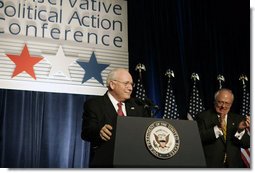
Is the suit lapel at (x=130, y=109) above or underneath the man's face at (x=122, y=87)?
underneath

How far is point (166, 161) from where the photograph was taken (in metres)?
2.18

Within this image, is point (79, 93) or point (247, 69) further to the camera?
point (247, 69)

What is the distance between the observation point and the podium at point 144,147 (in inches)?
82.5

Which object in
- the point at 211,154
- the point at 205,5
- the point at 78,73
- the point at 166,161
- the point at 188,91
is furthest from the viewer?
the point at 205,5

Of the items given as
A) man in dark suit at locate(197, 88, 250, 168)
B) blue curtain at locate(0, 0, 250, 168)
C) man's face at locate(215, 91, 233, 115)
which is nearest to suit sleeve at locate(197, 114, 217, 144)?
man in dark suit at locate(197, 88, 250, 168)

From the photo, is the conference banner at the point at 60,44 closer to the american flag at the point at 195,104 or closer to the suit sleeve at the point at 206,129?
the american flag at the point at 195,104

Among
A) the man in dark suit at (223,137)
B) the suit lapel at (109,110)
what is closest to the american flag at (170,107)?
the man in dark suit at (223,137)

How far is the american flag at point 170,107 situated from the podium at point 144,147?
2928mm

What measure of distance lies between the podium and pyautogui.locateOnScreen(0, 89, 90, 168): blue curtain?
2851 millimetres

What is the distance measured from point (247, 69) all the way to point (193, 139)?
388 centimetres

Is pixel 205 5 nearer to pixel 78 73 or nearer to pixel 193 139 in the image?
pixel 78 73

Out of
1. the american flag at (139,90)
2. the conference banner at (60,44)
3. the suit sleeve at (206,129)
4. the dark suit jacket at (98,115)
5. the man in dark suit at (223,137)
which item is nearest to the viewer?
the dark suit jacket at (98,115)

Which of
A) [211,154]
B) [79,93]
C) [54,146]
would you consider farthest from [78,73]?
[211,154]

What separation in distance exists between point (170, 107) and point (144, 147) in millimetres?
3165
